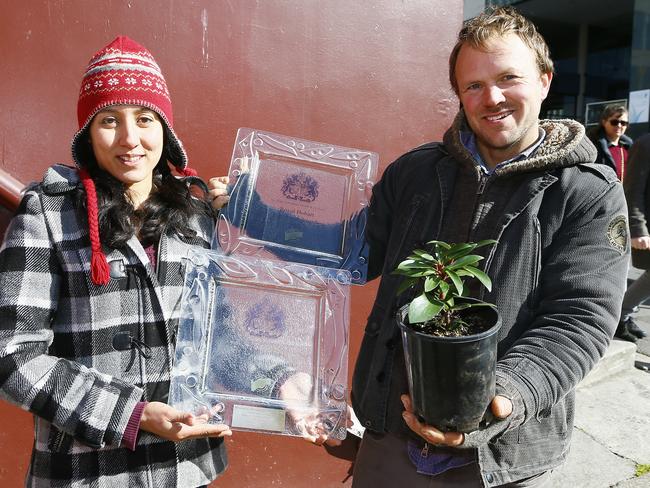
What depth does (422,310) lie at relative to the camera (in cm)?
119

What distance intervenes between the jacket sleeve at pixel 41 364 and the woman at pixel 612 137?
5614 millimetres

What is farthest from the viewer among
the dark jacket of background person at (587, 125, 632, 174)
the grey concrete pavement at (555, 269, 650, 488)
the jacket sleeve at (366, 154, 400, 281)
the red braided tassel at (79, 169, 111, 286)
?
the dark jacket of background person at (587, 125, 632, 174)

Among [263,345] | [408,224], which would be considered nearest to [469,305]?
[408,224]

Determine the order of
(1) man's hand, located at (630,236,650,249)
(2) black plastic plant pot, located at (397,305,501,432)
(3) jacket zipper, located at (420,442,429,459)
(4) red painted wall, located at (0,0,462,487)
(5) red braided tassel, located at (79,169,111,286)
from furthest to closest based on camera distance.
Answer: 1. (1) man's hand, located at (630,236,650,249)
2. (4) red painted wall, located at (0,0,462,487)
3. (3) jacket zipper, located at (420,442,429,459)
4. (5) red braided tassel, located at (79,169,111,286)
5. (2) black plastic plant pot, located at (397,305,501,432)

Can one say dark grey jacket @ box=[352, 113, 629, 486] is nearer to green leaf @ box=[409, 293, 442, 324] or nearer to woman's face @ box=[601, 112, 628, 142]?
green leaf @ box=[409, 293, 442, 324]

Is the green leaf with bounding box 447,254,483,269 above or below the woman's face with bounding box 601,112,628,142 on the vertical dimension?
below

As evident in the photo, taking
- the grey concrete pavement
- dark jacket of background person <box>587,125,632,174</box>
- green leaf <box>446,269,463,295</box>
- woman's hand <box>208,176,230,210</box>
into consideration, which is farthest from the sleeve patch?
dark jacket of background person <box>587,125,632,174</box>

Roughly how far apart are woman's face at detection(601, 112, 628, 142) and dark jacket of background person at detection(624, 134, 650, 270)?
4.89 feet

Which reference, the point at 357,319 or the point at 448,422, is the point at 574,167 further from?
the point at 357,319

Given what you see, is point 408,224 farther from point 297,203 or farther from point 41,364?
point 41,364

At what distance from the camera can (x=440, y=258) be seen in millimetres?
1281

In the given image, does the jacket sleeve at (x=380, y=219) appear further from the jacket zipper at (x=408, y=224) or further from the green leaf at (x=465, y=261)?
the green leaf at (x=465, y=261)

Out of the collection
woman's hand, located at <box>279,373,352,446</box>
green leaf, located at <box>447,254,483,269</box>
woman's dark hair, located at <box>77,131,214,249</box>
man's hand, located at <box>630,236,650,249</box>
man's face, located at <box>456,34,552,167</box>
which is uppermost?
man's face, located at <box>456,34,552,167</box>

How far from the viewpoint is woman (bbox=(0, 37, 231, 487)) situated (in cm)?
138
